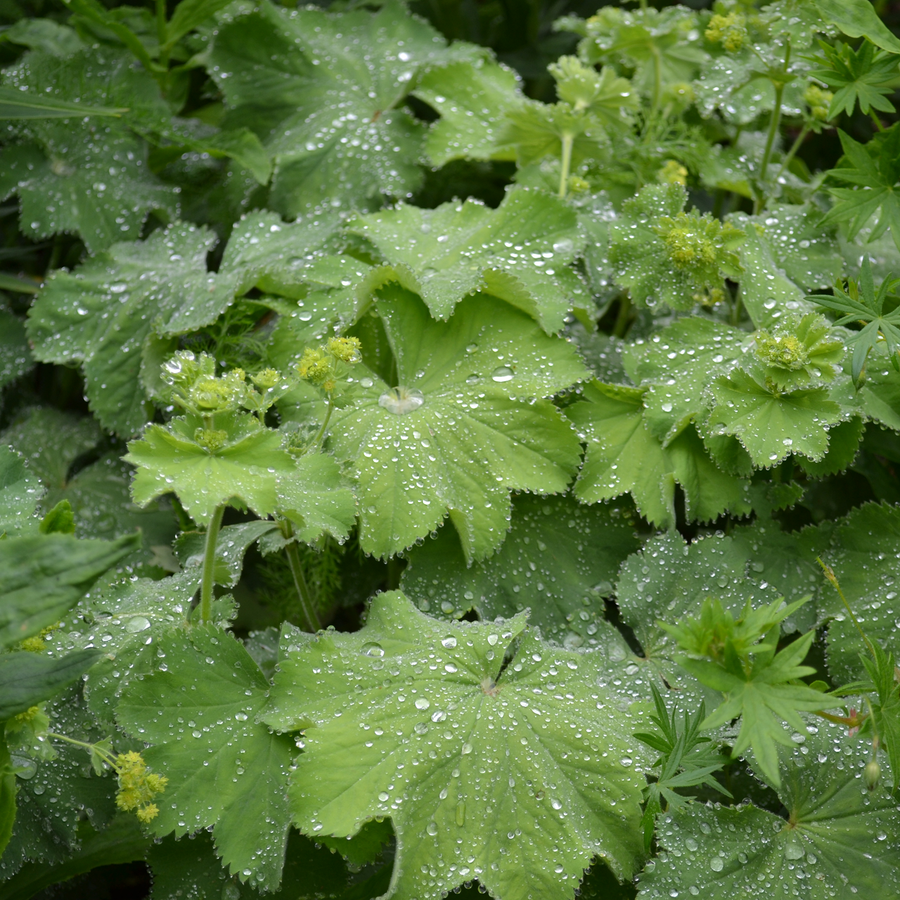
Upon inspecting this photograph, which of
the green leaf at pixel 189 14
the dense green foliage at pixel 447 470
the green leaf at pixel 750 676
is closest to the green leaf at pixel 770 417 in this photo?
the dense green foliage at pixel 447 470

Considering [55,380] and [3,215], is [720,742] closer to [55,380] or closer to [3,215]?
[55,380]

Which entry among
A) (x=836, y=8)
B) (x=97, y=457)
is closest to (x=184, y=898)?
(x=97, y=457)

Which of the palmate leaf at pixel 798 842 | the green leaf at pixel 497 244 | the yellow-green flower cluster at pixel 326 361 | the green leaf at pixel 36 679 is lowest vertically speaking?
the palmate leaf at pixel 798 842

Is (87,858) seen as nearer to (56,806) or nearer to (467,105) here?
(56,806)

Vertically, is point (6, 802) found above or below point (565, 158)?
below

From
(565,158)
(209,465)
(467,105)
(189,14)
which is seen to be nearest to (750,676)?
(209,465)

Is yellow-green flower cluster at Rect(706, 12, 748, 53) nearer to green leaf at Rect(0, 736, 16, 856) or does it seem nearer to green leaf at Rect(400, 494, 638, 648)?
green leaf at Rect(400, 494, 638, 648)

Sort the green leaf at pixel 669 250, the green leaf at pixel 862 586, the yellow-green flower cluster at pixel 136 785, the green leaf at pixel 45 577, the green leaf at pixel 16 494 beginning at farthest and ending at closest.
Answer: the green leaf at pixel 669 250 → the green leaf at pixel 862 586 → the green leaf at pixel 16 494 → the yellow-green flower cluster at pixel 136 785 → the green leaf at pixel 45 577

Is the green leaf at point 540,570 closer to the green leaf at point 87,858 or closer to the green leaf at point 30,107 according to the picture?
the green leaf at point 87,858

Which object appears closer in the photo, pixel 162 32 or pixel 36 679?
pixel 36 679
